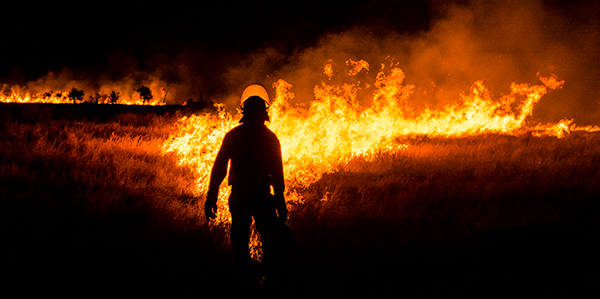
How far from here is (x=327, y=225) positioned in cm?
466

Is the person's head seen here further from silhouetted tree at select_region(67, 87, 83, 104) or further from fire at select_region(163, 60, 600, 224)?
silhouetted tree at select_region(67, 87, 83, 104)

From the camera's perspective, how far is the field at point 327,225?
3457 mm

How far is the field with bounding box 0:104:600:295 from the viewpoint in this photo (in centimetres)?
346

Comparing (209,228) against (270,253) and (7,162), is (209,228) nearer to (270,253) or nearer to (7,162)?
(270,253)

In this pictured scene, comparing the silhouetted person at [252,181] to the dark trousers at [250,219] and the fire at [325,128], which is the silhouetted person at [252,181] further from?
the fire at [325,128]

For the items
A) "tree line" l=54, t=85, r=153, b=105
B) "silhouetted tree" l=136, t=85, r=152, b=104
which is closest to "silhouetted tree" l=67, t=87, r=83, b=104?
"tree line" l=54, t=85, r=153, b=105

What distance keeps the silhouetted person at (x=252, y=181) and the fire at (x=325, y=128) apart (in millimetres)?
1401

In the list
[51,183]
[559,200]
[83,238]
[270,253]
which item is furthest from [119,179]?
[559,200]

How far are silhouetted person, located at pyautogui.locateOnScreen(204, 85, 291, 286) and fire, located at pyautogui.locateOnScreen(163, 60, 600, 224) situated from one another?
4.60 feet

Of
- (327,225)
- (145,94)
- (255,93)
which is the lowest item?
(327,225)

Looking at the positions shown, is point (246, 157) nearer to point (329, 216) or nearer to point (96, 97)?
point (329, 216)

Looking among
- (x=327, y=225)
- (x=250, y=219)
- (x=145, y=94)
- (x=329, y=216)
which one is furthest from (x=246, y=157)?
(x=145, y=94)

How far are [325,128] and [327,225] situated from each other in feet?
16.5

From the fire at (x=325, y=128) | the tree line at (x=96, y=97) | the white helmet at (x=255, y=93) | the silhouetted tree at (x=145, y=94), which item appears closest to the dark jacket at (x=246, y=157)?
the white helmet at (x=255, y=93)
